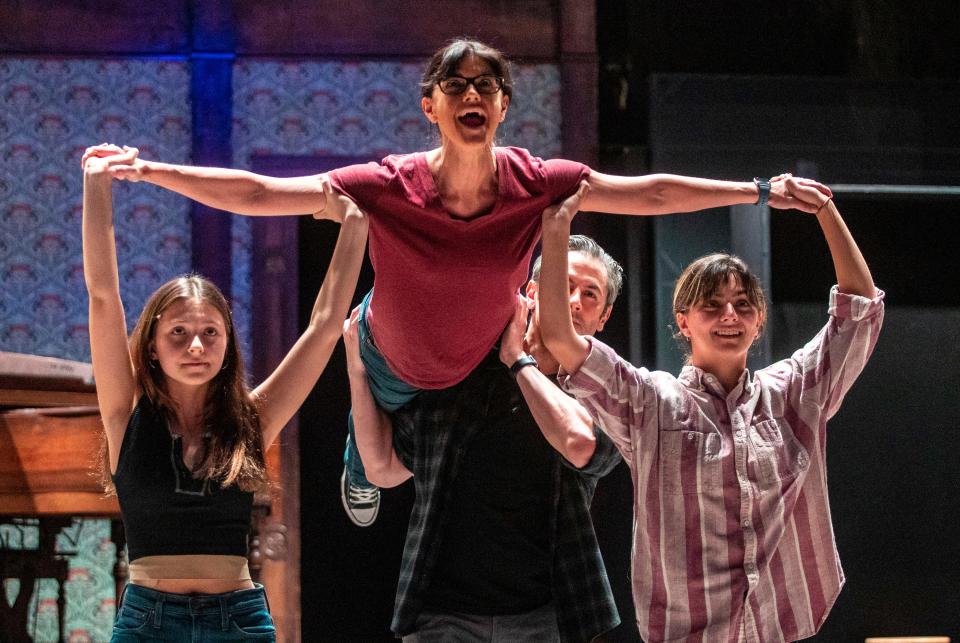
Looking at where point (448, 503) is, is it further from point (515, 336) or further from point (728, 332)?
point (728, 332)

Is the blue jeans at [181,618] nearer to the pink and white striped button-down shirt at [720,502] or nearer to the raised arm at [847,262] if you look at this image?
the pink and white striped button-down shirt at [720,502]

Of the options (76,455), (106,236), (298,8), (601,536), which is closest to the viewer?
(106,236)

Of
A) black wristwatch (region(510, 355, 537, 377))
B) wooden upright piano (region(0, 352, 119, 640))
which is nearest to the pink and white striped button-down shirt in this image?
black wristwatch (region(510, 355, 537, 377))

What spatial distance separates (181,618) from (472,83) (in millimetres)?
1095

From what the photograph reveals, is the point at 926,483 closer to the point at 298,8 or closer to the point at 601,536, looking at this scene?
the point at 601,536

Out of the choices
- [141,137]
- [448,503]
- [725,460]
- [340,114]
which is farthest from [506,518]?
[141,137]

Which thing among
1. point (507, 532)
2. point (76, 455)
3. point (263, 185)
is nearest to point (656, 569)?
point (507, 532)

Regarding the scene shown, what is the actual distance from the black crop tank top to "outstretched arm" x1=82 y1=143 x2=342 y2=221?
0.44 metres

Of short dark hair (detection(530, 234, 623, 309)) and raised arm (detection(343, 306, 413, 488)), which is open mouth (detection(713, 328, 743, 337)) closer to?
short dark hair (detection(530, 234, 623, 309))

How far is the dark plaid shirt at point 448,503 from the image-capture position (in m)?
2.07

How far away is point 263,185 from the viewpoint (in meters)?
2.27

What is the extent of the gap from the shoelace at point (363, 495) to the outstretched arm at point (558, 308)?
3.06 ft

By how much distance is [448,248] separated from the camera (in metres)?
2.30

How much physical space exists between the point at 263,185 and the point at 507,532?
791 mm
